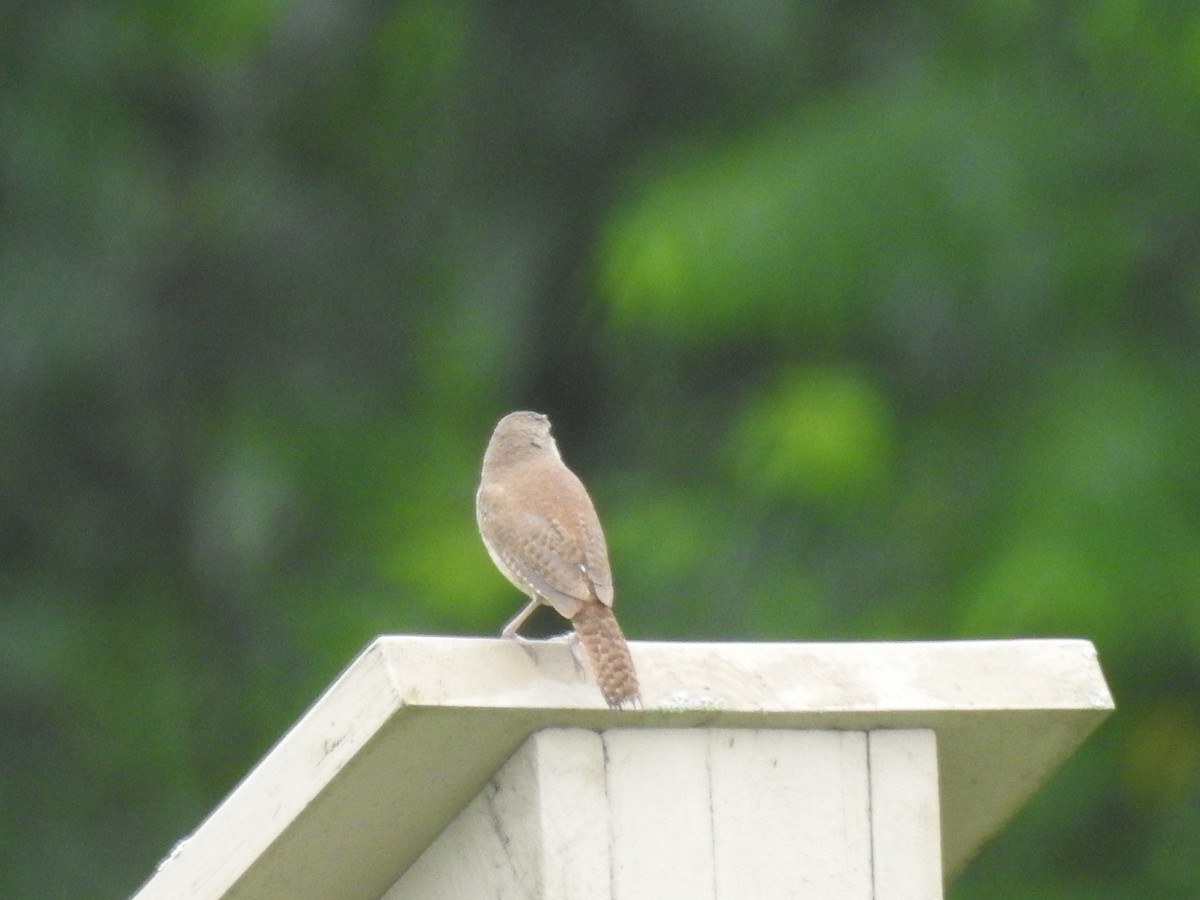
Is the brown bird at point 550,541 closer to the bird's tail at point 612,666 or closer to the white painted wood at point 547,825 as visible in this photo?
the bird's tail at point 612,666

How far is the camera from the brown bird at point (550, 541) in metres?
2.75

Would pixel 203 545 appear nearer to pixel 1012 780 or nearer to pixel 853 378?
pixel 853 378

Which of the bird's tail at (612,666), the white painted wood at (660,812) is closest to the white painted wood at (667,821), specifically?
the white painted wood at (660,812)

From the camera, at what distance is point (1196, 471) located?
6914 millimetres

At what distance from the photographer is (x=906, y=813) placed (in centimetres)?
296

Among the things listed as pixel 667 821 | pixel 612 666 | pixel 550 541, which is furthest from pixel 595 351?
pixel 612 666

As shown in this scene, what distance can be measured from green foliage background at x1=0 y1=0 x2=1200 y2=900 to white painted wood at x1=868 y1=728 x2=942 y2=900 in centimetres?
348

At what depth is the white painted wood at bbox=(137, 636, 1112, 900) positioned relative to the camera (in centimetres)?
264

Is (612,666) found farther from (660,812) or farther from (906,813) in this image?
(906,813)

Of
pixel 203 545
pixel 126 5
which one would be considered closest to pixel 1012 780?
pixel 203 545

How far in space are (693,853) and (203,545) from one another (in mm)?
5757

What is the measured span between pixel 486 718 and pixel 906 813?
23.7 inches

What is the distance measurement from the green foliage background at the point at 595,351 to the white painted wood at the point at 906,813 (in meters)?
3.48

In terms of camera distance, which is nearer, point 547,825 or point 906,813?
point 547,825
